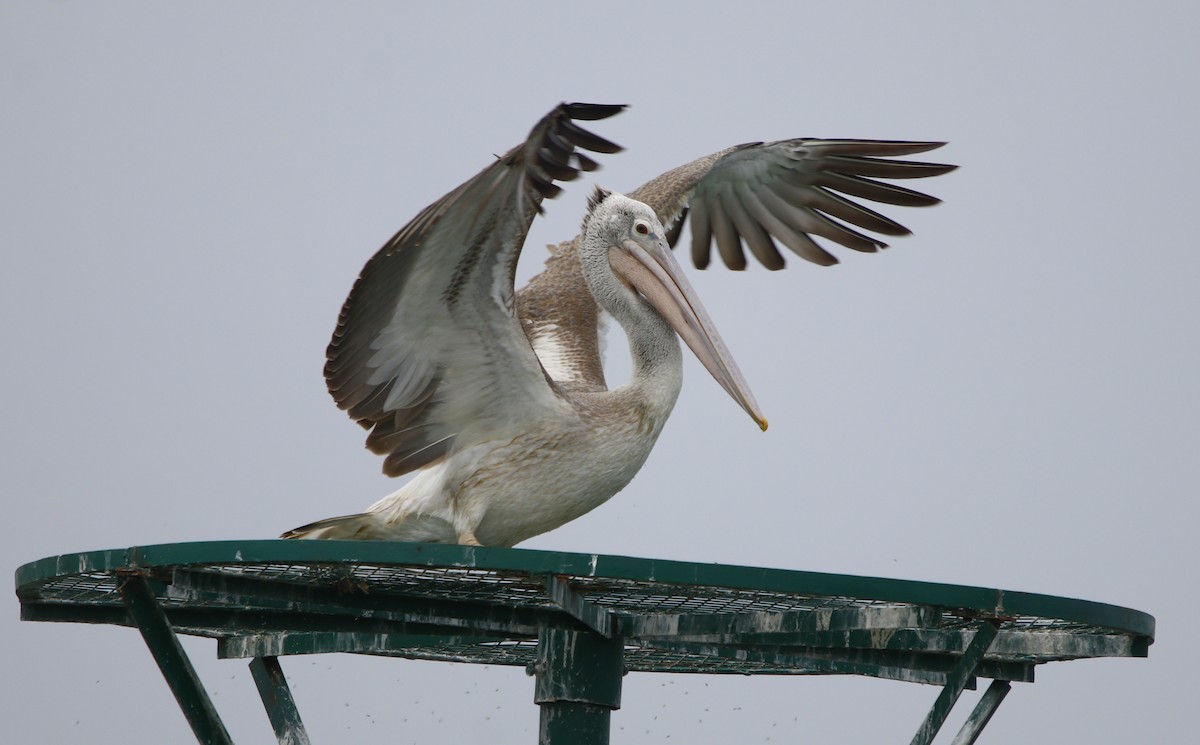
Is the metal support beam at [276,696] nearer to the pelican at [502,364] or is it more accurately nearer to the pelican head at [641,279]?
the pelican at [502,364]

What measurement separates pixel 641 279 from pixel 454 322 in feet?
4.74

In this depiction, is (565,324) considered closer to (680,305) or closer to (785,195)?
(680,305)

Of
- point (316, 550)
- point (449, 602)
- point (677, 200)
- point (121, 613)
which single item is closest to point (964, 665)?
point (449, 602)

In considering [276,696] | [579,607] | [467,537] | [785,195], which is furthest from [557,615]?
→ [785,195]

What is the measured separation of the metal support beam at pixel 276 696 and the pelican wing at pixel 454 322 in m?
1.10

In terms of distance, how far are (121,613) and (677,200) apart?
453 centimetres

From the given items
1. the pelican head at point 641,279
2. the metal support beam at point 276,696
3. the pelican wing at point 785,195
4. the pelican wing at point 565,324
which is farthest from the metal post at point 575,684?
the pelican wing at point 785,195

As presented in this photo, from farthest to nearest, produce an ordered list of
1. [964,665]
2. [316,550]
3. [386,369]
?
[386,369]
[964,665]
[316,550]

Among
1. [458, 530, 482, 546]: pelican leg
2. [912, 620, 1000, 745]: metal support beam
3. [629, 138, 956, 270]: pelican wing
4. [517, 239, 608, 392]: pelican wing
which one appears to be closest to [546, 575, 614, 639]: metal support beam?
[912, 620, 1000, 745]: metal support beam

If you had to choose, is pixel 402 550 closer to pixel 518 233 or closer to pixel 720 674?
pixel 518 233

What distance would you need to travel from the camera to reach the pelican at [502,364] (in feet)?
19.7

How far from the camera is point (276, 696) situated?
6.51 meters

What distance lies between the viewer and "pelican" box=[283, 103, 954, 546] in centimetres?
599

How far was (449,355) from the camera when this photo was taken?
6.80 meters
